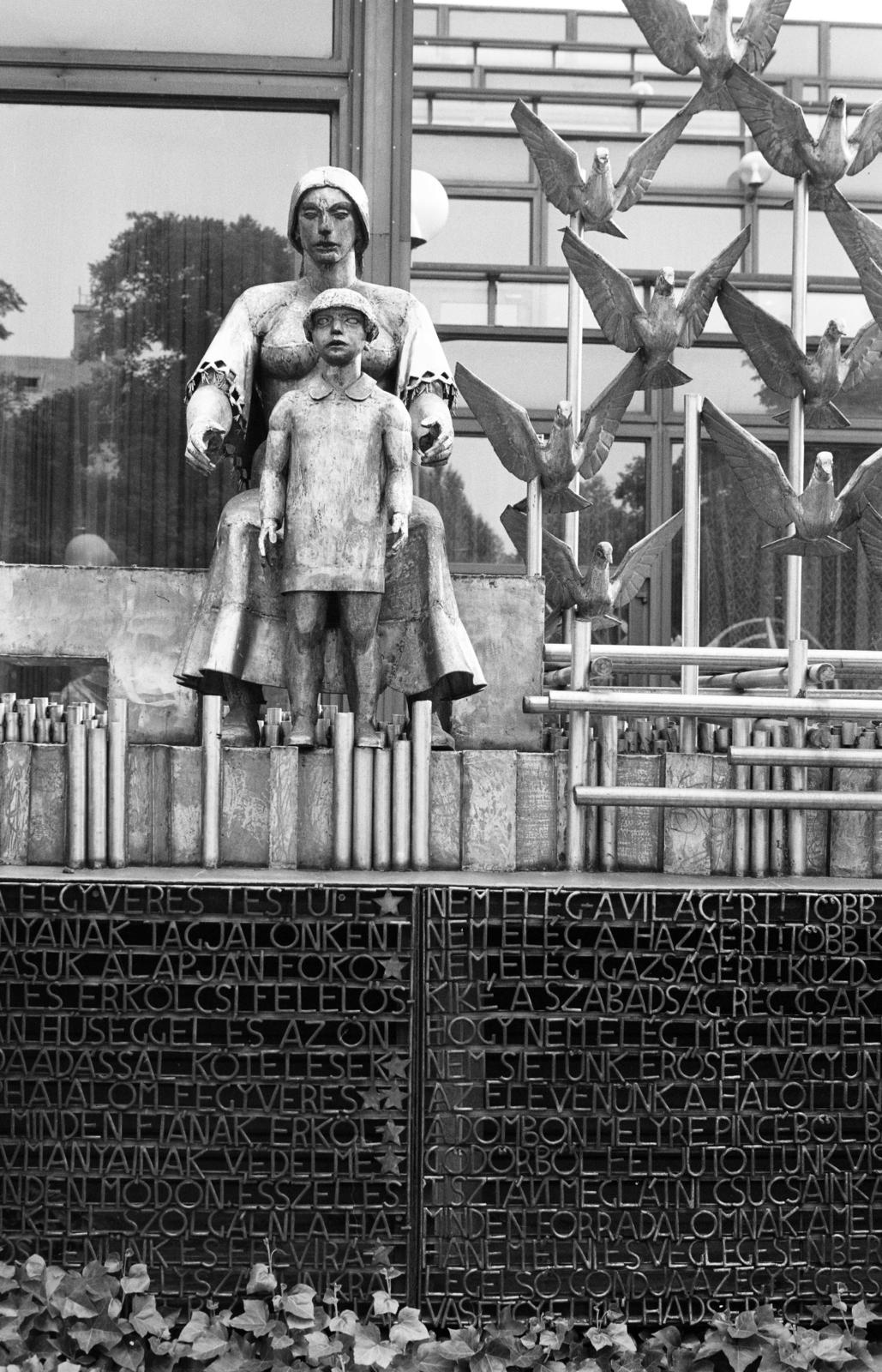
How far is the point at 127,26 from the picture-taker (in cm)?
907

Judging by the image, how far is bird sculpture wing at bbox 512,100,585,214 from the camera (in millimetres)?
6539

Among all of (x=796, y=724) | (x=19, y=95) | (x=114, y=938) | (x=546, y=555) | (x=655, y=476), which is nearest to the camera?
(x=114, y=938)

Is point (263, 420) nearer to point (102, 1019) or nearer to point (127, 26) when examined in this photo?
point (102, 1019)

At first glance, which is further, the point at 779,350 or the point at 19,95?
the point at 19,95

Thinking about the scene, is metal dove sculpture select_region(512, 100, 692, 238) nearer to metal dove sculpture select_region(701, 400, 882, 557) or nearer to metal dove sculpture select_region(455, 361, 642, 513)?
metal dove sculpture select_region(455, 361, 642, 513)

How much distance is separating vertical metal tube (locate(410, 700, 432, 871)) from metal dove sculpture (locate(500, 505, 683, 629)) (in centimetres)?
120

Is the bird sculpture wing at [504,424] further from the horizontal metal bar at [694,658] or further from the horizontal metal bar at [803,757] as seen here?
Answer: the horizontal metal bar at [803,757]

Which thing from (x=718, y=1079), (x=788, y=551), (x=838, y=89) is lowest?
(x=718, y=1079)

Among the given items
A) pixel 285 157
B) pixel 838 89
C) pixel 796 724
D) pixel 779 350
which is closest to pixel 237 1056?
→ pixel 796 724

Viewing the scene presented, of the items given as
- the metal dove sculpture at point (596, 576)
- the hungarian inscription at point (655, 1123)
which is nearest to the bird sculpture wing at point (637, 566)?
the metal dove sculpture at point (596, 576)

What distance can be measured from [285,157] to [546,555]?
3606 mm

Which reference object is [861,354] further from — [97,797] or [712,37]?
[97,797]

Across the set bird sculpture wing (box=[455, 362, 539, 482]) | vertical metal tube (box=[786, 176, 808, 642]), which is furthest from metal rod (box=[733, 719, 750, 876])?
bird sculpture wing (box=[455, 362, 539, 482])

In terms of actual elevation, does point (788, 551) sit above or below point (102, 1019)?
above
